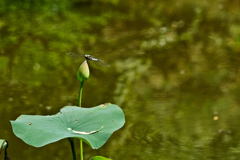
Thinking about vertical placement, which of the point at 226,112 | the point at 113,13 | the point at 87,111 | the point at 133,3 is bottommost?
the point at 87,111

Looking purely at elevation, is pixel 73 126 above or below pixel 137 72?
below

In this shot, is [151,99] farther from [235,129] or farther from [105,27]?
[105,27]

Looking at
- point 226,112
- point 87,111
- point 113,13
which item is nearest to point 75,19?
point 113,13

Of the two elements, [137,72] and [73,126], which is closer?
[73,126]

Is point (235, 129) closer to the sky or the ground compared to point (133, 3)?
closer to the ground

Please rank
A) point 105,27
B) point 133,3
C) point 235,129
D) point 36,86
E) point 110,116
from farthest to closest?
1. point 133,3
2. point 105,27
3. point 36,86
4. point 235,129
5. point 110,116
